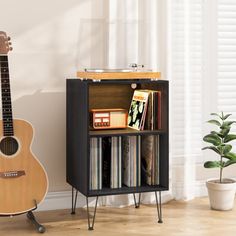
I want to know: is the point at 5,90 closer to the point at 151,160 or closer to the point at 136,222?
the point at 151,160

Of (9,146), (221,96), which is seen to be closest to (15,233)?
(9,146)

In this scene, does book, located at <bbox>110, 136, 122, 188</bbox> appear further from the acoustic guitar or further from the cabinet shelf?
the acoustic guitar

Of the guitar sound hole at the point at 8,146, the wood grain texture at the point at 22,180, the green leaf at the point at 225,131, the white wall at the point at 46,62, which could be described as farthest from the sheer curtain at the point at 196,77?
the guitar sound hole at the point at 8,146

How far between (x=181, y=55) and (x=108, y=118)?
2.42 feet

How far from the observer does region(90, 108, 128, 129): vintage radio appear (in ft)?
10.4

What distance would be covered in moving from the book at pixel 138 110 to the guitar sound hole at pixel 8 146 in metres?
0.70

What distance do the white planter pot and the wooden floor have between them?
5 centimetres

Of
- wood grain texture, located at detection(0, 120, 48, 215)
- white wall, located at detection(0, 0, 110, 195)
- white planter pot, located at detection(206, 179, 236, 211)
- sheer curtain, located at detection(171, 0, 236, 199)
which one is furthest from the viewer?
sheer curtain, located at detection(171, 0, 236, 199)

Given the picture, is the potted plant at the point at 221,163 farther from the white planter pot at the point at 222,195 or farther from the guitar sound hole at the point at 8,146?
the guitar sound hole at the point at 8,146

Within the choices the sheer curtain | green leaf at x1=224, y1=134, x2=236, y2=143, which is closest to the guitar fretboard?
the sheer curtain

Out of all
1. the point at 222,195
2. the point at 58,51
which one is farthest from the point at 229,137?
the point at 58,51

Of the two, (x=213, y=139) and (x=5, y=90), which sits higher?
(x=5, y=90)

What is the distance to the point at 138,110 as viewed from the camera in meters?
3.26

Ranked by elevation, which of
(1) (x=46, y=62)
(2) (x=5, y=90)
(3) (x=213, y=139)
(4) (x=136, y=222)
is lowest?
(4) (x=136, y=222)
